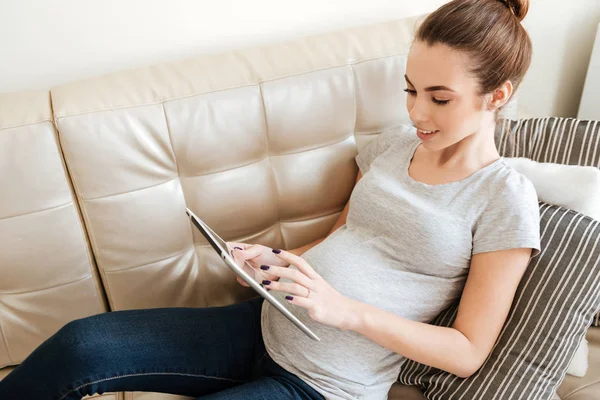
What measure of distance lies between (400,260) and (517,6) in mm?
534

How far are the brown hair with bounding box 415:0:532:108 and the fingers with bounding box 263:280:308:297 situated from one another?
0.49 meters

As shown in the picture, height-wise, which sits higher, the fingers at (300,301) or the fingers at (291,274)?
the fingers at (291,274)

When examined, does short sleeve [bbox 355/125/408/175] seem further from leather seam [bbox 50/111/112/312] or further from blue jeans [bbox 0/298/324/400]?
leather seam [bbox 50/111/112/312]

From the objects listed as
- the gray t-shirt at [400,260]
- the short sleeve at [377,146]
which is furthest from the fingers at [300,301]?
the short sleeve at [377,146]

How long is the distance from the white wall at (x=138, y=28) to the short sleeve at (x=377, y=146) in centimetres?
37

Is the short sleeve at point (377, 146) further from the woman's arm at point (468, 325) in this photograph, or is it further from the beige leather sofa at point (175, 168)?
the woman's arm at point (468, 325)

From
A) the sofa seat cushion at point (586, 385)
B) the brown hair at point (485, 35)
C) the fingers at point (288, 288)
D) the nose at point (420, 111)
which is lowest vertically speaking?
the sofa seat cushion at point (586, 385)

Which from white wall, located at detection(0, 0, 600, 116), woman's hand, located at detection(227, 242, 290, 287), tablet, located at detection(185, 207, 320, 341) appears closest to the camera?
tablet, located at detection(185, 207, 320, 341)

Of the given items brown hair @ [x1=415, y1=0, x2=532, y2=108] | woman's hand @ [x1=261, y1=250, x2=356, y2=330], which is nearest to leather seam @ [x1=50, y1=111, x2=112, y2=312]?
woman's hand @ [x1=261, y1=250, x2=356, y2=330]

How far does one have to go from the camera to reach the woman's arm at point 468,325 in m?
0.95

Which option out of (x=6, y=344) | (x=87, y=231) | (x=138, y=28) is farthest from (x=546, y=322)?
(x=6, y=344)

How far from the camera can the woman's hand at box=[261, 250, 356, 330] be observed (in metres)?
0.91

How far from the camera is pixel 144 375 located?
1.04 metres

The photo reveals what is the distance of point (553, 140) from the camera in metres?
1.25
